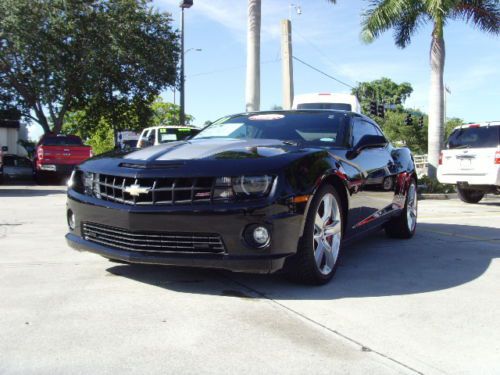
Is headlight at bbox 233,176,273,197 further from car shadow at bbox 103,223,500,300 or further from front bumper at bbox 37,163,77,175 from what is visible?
front bumper at bbox 37,163,77,175

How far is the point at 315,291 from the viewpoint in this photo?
3.85m

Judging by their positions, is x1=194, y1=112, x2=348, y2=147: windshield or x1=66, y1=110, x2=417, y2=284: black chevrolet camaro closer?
x1=66, y1=110, x2=417, y2=284: black chevrolet camaro

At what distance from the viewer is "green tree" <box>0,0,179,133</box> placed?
72.0 ft

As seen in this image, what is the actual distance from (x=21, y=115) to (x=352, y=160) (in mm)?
24635

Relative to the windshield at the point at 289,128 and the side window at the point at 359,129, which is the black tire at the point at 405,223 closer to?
the side window at the point at 359,129

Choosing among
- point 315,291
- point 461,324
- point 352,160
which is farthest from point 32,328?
point 352,160

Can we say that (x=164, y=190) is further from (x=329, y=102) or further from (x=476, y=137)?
(x=329, y=102)

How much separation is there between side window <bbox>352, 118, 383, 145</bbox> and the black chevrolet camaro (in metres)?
0.59

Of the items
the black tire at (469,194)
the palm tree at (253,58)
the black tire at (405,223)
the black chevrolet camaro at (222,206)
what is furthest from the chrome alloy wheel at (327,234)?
the palm tree at (253,58)

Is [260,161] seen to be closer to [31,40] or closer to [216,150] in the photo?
[216,150]

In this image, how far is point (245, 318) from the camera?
321 centimetres

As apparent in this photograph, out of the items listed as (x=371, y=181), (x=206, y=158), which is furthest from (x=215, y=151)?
(x=371, y=181)

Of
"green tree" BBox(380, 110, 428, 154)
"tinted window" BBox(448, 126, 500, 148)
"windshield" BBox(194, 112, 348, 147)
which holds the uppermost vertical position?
"green tree" BBox(380, 110, 428, 154)

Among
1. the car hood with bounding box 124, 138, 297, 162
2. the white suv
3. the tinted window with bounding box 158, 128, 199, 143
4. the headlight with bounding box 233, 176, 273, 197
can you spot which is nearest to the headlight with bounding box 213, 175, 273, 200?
the headlight with bounding box 233, 176, 273, 197
